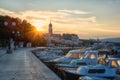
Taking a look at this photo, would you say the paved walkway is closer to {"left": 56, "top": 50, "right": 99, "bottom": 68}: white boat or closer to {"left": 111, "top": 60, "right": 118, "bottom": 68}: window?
{"left": 56, "top": 50, "right": 99, "bottom": 68}: white boat

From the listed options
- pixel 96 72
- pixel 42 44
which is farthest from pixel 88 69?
pixel 42 44

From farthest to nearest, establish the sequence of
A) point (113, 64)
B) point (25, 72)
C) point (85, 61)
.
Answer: point (85, 61) → point (25, 72) → point (113, 64)

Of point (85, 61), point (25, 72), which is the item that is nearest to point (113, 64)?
point (85, 61)

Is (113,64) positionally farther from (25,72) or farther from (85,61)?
(25,72)

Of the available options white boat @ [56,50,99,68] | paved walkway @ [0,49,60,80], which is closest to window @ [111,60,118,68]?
paved walkway @ [0,49,60,80]

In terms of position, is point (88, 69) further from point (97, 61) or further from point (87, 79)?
point (97, 61)

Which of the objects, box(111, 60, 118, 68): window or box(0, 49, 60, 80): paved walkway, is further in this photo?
box(111, 60, 118, 68): window

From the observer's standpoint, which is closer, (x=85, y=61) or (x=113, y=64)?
(x=113, y=64)

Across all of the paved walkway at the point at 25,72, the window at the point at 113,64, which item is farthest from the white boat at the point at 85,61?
the window at the point at 113,64

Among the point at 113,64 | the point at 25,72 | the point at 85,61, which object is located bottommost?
the point at 25,72

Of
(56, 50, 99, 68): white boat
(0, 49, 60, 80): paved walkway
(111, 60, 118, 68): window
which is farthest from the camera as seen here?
(56, 50, 99, 68): white boat

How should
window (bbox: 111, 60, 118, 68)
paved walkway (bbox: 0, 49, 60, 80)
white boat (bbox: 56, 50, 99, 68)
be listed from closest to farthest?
paved walkway (bbox: 0, 49, 60, 80) → window (bbox: 111, 60, 118, 68) → white boat (bbox: 56, 50, 99, 68)

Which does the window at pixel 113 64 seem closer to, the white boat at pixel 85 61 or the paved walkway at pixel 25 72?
the paved walkway at pixel 25 72

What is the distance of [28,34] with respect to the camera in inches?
5325
